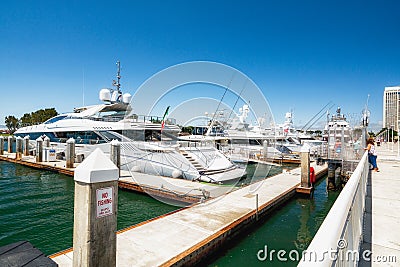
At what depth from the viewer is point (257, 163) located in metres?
27.1

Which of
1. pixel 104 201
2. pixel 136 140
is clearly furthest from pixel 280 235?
pixel 136 140

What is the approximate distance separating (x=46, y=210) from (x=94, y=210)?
9.33m

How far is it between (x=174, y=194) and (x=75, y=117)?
17.3m

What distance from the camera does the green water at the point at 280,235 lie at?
686 centimetres

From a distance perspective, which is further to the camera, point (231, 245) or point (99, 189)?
point (231, 245)

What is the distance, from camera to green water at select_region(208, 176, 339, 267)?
6863mm

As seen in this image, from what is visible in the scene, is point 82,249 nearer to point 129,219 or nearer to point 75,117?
point 129,219

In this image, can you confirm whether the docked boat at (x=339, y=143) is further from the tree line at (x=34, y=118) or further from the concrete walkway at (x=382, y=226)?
the tree line at (x=34, y=118)

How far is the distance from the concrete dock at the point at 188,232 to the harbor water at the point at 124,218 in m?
0.54

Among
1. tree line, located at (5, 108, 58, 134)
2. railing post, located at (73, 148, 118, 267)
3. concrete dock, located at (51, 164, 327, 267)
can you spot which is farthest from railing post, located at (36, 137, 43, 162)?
tree line, located at (5, 108, 58, 134)

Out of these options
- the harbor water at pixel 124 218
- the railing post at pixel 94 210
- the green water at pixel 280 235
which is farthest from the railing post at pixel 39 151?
the railing post at pixel 94 210

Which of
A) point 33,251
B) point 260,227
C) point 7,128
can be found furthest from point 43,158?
point 7,128

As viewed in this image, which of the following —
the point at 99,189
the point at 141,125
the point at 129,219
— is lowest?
the point at 129,219

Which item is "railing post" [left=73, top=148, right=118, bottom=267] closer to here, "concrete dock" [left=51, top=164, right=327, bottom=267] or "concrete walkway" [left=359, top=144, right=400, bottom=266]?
"concrete dock" [left=51, top=164, right=327, bottom=267]
